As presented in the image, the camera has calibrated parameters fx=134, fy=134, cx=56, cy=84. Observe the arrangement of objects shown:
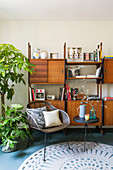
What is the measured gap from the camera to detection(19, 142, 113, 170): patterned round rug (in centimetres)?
183

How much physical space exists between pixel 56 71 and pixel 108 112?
1455mm

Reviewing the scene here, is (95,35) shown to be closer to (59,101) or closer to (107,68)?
(107,68)

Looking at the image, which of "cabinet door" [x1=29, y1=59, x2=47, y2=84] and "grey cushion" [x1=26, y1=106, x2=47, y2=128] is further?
"cabinet door" [x1=29, y1=59, x2=47, y2=84]

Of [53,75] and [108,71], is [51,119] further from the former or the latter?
[108,71]

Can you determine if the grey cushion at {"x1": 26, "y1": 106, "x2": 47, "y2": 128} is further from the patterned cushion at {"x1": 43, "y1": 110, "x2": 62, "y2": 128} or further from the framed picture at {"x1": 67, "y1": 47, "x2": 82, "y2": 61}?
the framed picture at {"x1": 67, "y1": 47, "x2": 82, "y2": 61}

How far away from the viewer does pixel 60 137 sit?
2.81 meters

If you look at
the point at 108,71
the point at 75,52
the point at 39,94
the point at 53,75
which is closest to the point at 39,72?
the point at 53,75

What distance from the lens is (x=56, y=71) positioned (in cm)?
292

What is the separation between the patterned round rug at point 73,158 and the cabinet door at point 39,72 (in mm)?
1346

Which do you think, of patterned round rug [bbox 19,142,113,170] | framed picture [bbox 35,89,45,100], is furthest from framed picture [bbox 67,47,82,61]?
patterned round rug [bbox 19,142,113,170]

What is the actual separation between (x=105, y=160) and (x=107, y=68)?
1813 millimetres

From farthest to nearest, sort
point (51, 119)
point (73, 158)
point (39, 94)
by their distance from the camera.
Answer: point (39, 94)
point (51, 119)
point (73, 158)

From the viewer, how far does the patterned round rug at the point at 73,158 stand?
1833 mm

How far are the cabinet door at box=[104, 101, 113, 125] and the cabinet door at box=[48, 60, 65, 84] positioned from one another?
1101 millimetres
